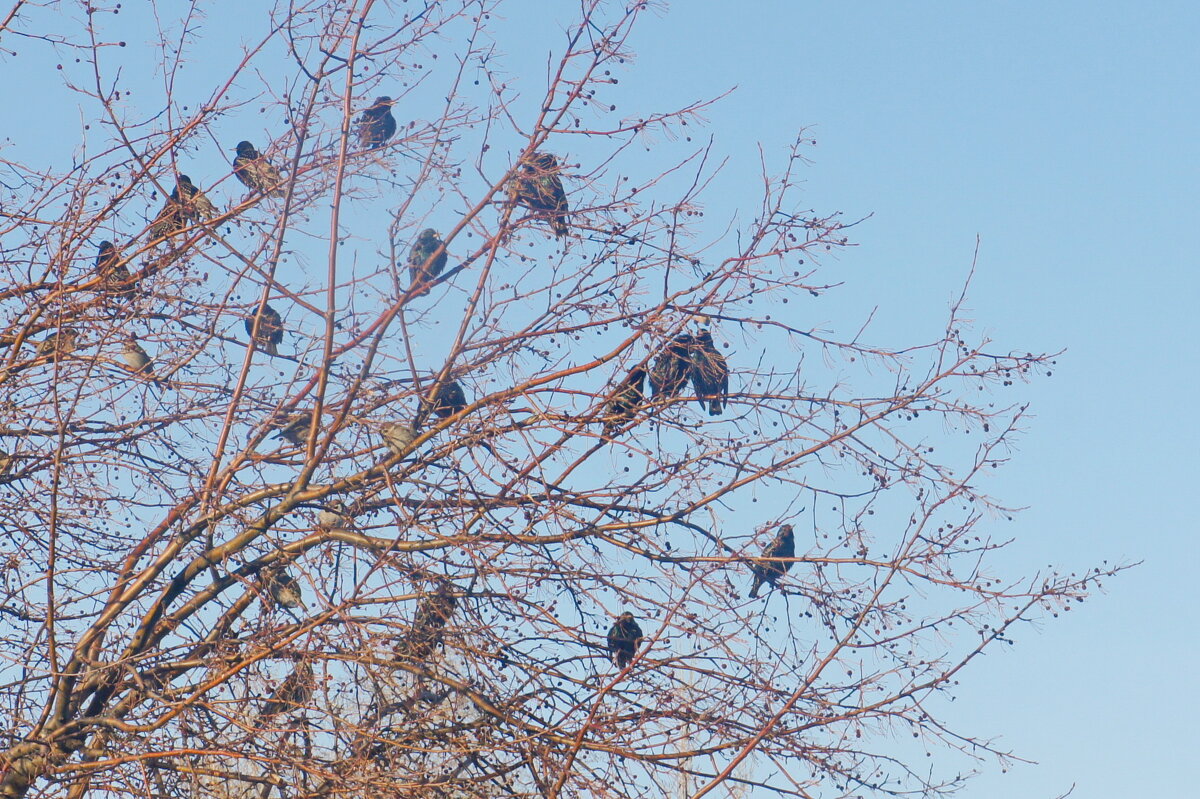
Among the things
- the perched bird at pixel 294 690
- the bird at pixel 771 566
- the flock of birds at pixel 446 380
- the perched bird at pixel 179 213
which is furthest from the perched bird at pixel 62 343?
the bird at pixel 771 566

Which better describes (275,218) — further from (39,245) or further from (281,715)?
(281,715)

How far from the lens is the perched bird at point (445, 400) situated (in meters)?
5.88

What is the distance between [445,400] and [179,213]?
1.67 meters

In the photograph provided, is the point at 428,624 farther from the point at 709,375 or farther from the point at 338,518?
the point at 709,375

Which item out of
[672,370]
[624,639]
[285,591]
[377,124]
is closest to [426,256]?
[377,124]

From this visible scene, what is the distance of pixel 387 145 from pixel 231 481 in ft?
5.54

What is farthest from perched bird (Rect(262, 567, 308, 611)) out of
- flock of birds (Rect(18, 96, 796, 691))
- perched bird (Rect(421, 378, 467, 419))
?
perched bird (Rect(421, 378, 467, 419))

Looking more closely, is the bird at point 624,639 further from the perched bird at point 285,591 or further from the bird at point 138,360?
the bird at point 138,360

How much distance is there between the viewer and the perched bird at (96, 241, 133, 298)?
20.9 ft

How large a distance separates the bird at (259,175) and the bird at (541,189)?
1.17 m

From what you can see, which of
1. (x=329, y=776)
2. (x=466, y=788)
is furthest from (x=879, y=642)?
(x=329, y=776)

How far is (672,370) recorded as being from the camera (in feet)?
19.4

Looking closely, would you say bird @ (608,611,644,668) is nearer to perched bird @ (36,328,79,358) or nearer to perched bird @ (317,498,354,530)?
perched bird @ (317,498,354,530)

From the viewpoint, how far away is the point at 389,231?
6.00 m
